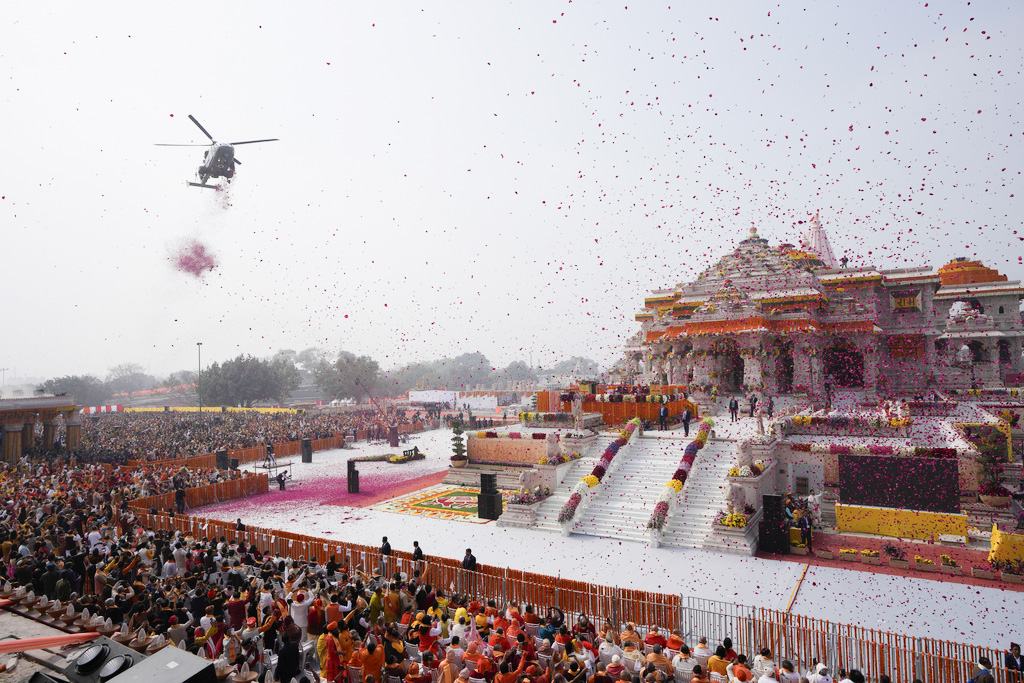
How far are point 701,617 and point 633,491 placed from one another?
9425 millimetres

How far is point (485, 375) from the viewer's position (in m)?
179

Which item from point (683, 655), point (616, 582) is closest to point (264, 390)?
point (616, 582)

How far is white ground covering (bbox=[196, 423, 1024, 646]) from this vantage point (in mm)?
12438

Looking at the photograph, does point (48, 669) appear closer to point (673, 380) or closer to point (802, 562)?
point (802, 562)

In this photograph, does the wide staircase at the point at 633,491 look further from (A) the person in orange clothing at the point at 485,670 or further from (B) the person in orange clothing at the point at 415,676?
(B) the person in orange clothing at the point at 415,676

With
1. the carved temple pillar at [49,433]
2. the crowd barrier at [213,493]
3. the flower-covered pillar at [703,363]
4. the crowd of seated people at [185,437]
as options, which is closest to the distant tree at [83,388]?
the crowd of seated people at [185,437]

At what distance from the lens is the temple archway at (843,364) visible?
115ft

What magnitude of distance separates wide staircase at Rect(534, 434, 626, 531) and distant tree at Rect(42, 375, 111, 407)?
114 m

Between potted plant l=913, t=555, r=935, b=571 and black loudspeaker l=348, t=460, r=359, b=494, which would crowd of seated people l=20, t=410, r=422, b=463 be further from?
potted plant l=913, t=555, r=935, b=571

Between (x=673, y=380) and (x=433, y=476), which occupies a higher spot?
(x=673, y=380)

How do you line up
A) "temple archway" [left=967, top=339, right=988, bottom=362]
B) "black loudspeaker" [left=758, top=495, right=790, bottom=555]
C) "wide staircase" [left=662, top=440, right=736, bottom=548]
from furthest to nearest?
1. "temple archway" [left=967, top=339, right=988, bottom=362]
2. "wide staircase" [left=662, top=440, right=736, bottom=548]
3. "black loudspeaker" [left=758, top=495, right=790, bottom=555]

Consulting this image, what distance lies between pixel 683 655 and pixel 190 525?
16.7m

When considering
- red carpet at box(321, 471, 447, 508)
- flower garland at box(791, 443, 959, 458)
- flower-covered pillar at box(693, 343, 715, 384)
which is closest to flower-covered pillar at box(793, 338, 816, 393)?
flower-covered pillar at box(693, 343, 715, 384)

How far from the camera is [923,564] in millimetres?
15305
